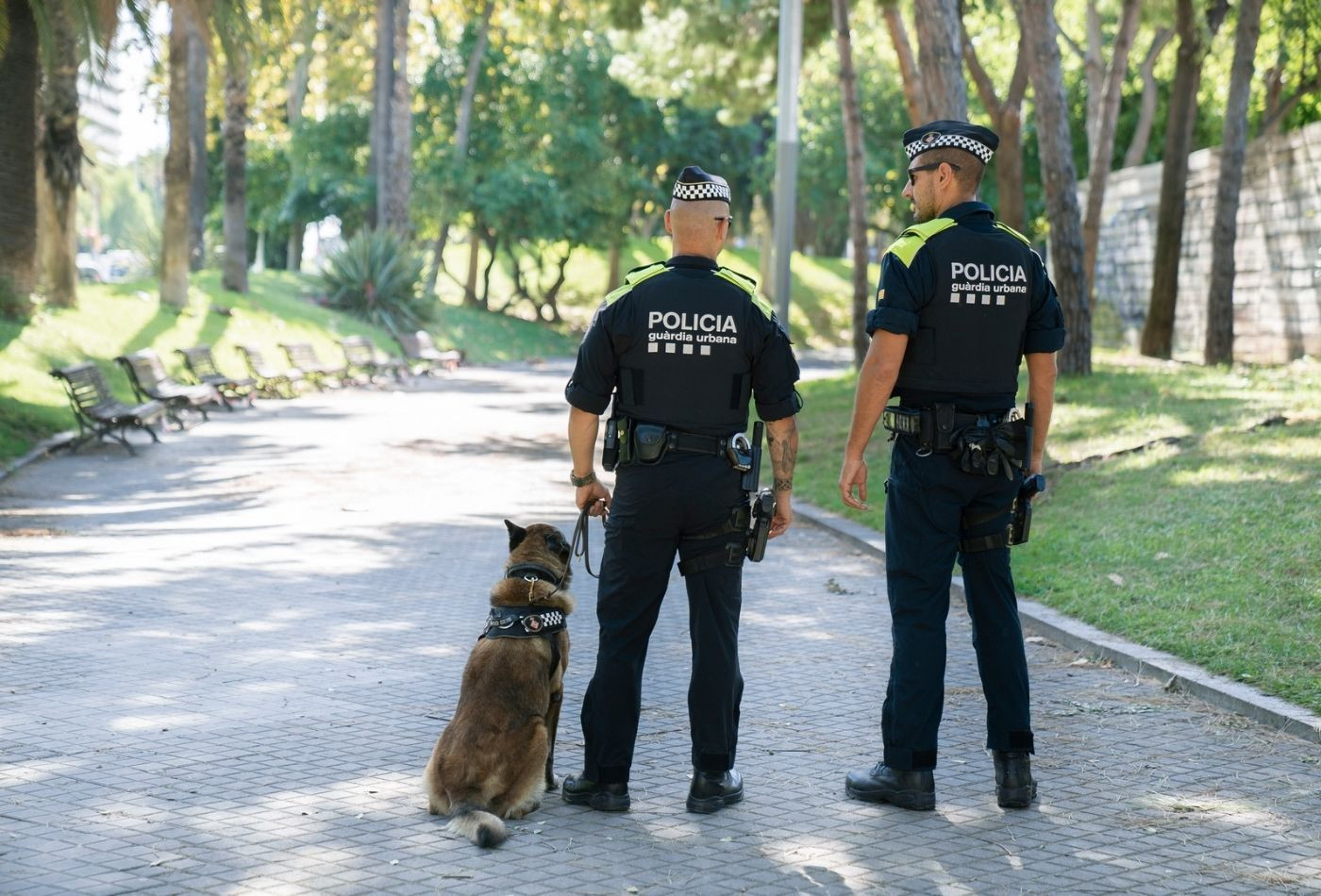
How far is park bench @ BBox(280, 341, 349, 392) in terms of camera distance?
2770 cm

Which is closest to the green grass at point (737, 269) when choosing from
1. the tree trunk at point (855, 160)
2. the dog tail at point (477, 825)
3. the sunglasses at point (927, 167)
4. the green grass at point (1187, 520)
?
the tree trunk at point (855, 160)

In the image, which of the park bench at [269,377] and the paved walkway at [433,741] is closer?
the paved walkway at [433,741]

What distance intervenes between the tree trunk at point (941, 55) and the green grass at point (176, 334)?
10464 millimetres

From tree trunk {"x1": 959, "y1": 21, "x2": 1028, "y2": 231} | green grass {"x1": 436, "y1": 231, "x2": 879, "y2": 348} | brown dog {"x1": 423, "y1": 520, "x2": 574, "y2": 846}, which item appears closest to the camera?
brown dog {"x1": 423, "y1": 520, "x2": 574, "y2": 846}

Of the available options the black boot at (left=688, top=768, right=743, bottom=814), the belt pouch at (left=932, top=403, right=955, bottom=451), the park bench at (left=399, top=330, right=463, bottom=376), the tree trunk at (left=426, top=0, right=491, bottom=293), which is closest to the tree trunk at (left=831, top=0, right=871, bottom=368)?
the park bench at (left=399, top=330, right=463, bottom=376)

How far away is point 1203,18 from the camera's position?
2308 cm

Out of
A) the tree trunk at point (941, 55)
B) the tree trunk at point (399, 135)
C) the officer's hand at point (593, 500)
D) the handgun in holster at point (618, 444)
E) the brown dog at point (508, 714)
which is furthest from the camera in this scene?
the tree trunk at point (399, 135)

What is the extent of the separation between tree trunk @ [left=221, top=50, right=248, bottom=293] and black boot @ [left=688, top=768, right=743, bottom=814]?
28.9 metres

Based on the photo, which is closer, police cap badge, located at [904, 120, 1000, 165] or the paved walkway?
the paved walkway

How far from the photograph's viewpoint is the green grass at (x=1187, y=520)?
305 inches

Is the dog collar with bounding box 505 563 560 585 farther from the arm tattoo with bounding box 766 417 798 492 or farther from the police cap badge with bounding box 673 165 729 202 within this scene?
the police cap badge with bounding box 673 165 729 202

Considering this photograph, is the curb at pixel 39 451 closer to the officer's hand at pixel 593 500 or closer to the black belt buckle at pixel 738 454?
the officer's hand at pixel 593 500

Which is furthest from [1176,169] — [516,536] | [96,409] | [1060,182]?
[516,536]

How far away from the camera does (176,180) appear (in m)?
27.6
